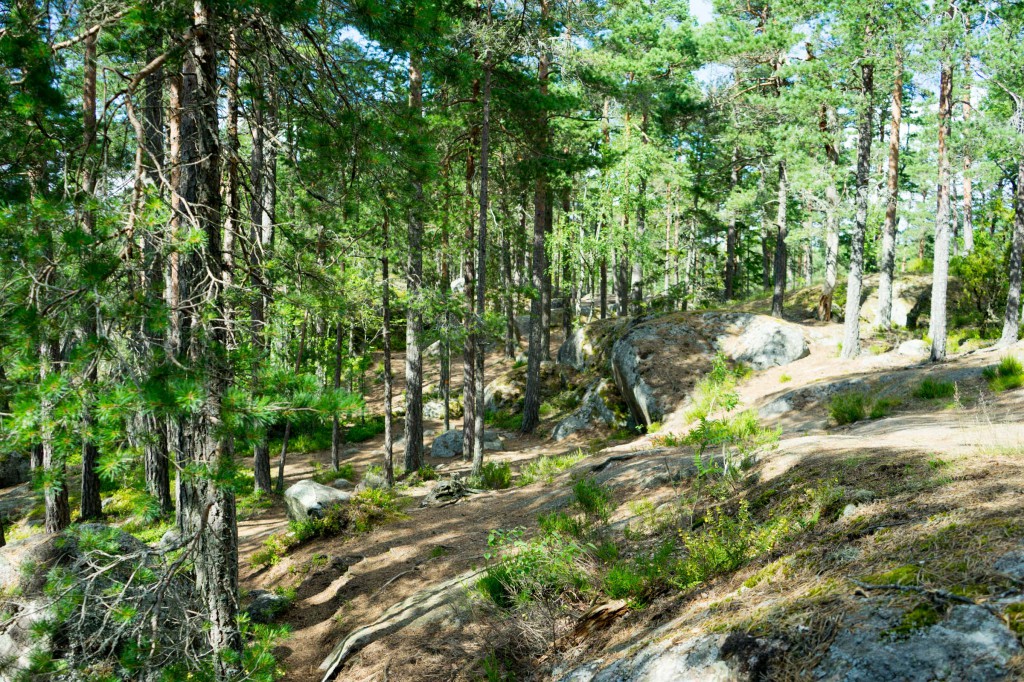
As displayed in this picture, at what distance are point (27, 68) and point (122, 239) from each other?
104 centimetres

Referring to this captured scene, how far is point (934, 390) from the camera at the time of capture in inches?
395

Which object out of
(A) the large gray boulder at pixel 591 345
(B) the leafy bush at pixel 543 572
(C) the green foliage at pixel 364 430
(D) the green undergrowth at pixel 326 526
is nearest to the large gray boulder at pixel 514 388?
(A) the large gray boulder at pixel 591 345

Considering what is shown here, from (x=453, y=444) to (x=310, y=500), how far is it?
7269 millimetres

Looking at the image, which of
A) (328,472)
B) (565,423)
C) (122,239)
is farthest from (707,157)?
(122,239)

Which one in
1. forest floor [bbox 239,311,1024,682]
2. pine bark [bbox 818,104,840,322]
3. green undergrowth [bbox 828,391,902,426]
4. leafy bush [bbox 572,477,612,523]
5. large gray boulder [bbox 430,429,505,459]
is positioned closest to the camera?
forest floor [bbox 239,311,1024,682]

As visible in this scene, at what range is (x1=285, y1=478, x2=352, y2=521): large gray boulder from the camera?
395 inches

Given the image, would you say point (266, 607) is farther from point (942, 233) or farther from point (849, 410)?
point (942, 233)

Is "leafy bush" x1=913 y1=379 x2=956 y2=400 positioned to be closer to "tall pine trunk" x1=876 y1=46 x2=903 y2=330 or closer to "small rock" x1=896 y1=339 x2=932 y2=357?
"small rock" x1=896 y1=339 x2=932 y2=357

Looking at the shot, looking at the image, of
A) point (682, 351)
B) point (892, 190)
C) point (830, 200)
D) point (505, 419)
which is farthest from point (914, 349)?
point (505, 419)

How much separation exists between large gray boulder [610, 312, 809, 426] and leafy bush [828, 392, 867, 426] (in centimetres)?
485

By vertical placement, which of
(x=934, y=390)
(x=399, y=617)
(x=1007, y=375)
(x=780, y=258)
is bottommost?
(x=399, y=617)

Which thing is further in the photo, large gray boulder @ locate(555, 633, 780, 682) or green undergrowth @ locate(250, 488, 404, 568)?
green undergrowth @ locate(250, 488, 404, 568)

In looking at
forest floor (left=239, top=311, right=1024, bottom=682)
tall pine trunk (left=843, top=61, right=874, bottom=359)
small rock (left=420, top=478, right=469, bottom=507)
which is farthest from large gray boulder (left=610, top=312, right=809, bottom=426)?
small rock (left=420, top=478, right=469, bottom=507)

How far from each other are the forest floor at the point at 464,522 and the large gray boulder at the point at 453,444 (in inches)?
94.0
